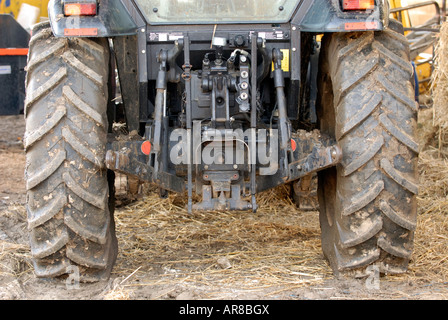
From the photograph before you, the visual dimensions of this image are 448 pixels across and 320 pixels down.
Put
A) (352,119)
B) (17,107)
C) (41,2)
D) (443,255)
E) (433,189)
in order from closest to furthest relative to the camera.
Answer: (352,119) < (443,255) < (433,189) < (17,107) < (41,2)

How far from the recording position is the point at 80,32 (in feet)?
12.3

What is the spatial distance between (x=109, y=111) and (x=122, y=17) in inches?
32.3

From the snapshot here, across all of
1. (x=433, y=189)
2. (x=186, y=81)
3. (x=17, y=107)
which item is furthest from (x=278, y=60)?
(x=17, y=107)

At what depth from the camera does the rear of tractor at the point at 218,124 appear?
3.72 metres

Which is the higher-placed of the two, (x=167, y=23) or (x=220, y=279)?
(x=167, y=23)

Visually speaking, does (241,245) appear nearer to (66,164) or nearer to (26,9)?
(66,164)

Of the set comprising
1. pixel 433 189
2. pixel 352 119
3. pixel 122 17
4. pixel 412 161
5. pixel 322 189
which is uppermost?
pixel 122 17

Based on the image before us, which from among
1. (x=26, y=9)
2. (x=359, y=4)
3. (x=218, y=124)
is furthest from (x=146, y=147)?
(x=26, y=9)

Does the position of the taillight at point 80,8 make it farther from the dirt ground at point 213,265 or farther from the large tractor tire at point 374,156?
the dirt ground at point 213,265

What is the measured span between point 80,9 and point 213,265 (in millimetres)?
1892

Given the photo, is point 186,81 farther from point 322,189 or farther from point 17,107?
point 17,107

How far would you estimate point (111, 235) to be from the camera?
13.4 feet

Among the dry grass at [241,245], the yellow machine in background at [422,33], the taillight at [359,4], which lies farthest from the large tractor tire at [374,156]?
the yellow machine in background at [422,33]

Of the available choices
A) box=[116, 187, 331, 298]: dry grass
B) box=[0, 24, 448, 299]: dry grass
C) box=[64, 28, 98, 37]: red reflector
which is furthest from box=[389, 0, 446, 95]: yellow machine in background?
box=[64, 28, 98, 37]: red reflector
